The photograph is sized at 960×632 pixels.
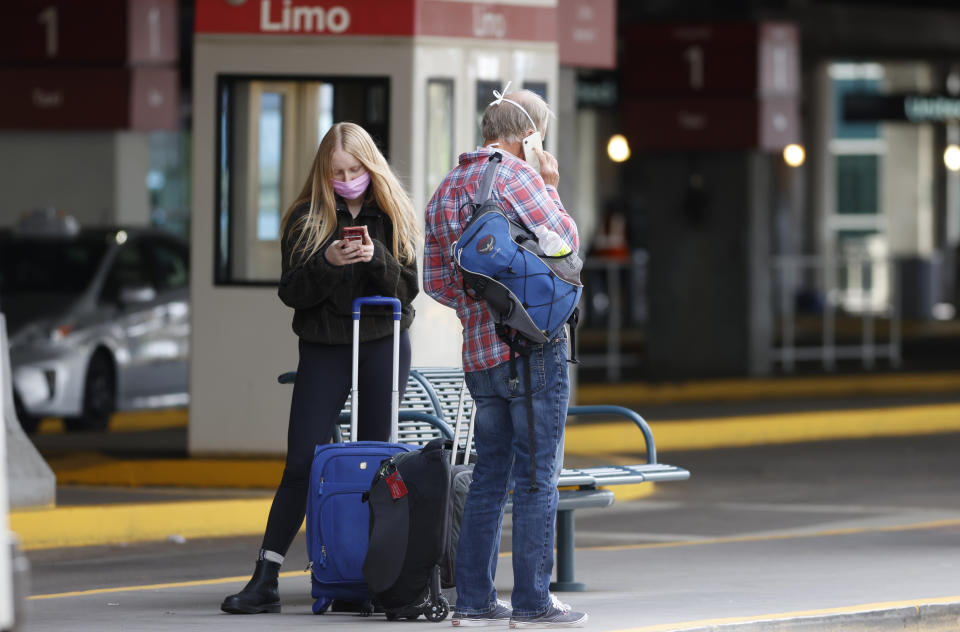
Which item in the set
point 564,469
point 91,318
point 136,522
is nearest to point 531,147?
point 564,469

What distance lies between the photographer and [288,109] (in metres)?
11.5

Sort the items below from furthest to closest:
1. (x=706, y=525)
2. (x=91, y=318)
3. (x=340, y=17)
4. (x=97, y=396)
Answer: (x=97, y=396) → (x=91, y=318) → (x=340, y=17) → (x=706, y=525)

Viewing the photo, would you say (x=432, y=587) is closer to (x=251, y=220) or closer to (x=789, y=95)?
(x=251, y=220)

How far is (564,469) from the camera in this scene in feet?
25.9

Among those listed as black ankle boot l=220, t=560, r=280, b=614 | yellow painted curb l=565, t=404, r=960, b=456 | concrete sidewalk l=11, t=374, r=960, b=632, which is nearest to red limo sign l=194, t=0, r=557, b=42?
concrete sidewalk l=11, t=374, r=960, b=632

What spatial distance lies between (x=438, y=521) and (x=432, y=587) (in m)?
0.28

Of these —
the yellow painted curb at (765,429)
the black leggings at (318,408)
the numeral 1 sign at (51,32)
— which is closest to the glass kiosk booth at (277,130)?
the yellow painted curb at (765,429)

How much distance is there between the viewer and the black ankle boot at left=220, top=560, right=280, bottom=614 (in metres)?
7.22

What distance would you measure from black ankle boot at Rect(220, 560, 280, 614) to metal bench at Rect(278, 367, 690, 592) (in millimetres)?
652

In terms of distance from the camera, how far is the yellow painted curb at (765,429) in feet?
47.4

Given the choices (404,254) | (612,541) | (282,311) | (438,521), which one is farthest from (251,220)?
(438,521)

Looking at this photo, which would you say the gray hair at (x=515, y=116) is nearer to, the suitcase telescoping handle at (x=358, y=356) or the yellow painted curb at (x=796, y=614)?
the suitcase telescoping handle at (x=358, y=356)

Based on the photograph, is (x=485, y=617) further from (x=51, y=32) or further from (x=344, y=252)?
(x=51, y=32)

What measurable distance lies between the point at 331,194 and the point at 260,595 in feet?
4.78
